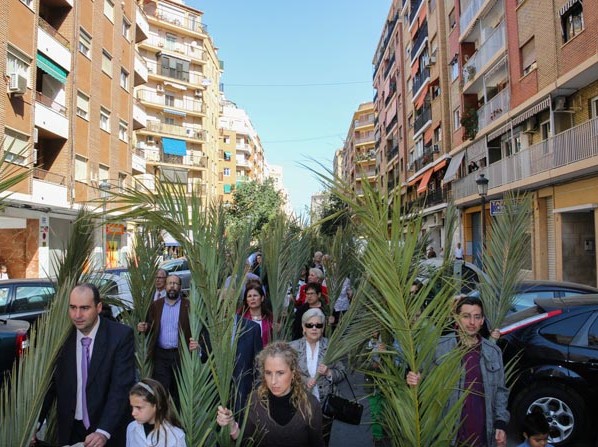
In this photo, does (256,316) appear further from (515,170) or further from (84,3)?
(84,3)

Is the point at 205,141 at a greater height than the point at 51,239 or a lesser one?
greater

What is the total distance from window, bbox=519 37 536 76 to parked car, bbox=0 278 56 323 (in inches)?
765

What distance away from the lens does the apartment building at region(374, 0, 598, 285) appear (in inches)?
672

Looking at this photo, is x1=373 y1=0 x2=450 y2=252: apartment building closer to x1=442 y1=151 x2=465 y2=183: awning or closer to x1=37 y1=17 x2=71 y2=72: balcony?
x1=442 y1=151 x2=465 y2=183: awning

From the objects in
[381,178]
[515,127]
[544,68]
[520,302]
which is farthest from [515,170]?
[381,178]

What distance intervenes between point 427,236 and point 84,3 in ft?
83.4

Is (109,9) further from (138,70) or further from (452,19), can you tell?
(452,19)

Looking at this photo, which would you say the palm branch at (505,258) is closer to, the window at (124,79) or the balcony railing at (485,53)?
the balcony railing at (485,53)

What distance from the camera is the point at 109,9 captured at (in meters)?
27.9

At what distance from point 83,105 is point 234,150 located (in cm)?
5707

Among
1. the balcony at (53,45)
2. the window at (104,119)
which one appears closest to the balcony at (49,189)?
the balcony at (53,45)

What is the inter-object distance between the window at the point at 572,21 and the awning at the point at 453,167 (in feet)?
39.3

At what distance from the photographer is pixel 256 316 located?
17.1 ft

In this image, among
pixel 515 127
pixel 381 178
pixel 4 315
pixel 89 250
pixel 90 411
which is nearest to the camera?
pixel 381 178
